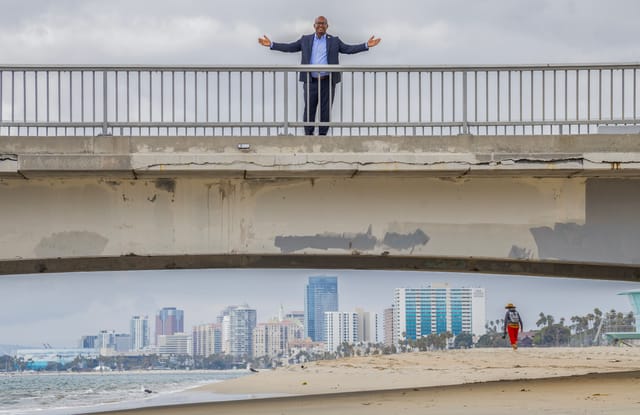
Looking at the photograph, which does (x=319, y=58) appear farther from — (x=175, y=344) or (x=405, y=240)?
(x=175, y=344)

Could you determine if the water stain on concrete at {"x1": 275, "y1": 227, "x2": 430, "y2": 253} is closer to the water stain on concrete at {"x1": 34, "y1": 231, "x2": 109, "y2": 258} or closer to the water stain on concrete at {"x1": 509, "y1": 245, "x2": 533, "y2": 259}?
the water stain on concrete at {"x1": 509, "y1": 245, "x2": 533, "y2": 259}

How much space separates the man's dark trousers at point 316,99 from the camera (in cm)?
1592

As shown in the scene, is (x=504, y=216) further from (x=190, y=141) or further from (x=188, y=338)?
(x=188, y=338)

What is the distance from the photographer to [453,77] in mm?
15758

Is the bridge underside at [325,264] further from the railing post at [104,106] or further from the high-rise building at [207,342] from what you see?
the high-rise building at [207,342]

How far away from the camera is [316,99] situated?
16.1 m

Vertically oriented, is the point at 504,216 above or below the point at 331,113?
below

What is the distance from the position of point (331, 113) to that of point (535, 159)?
2944 millimetres

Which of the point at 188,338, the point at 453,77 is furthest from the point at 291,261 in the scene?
the point at 188,338

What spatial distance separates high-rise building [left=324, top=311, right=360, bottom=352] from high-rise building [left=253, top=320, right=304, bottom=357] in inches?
180

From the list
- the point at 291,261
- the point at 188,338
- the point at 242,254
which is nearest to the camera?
the point at 242,254

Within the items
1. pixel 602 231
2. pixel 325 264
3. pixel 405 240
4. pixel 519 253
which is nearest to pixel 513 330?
pixel 325 264

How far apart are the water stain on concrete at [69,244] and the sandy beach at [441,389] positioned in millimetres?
3075

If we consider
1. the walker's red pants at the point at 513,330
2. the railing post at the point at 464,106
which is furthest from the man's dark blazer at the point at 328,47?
the walker's red pants at the point at 513,330
